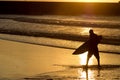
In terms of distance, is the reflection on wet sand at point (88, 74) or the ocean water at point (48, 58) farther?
the ocean water at point (48, 58)

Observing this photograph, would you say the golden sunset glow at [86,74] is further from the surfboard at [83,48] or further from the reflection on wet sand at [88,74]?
the surfboard at [83,48]

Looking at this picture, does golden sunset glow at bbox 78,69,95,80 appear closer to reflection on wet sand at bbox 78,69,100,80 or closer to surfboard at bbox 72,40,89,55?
reflection on wet sand at bbox 78,69,100,80

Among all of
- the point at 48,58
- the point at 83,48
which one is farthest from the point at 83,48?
the point at 48,58

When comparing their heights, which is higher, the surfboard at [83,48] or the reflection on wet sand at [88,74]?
the surfboard at [83,48]

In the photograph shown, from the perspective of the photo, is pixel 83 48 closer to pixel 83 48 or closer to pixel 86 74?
pixel 83 48

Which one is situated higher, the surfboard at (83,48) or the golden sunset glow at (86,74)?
the surfboard at (83,48)

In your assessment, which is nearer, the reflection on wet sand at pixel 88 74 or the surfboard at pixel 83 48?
the reflection on wet sand at pixel 88 74

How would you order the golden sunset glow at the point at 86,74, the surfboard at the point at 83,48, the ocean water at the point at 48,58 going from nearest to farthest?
the golden sunset glow at the point at 86,74
the ocean water at the point at 48,58
the surfboard at the point at 83,48

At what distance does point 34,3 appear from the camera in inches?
2274

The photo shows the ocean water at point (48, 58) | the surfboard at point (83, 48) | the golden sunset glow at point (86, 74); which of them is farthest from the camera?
the surfboard at point (83, 48)

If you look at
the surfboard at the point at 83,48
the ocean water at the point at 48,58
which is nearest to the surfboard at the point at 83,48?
the surfboard at the point at 83,48

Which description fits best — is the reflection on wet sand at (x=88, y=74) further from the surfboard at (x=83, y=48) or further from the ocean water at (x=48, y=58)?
the surfboard at (x=83, y=48)

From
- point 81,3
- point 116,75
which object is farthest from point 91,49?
point 81,3

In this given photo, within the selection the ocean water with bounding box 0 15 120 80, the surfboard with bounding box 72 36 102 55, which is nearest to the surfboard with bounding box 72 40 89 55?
the surfboard with bounding box 72 36 102 55
